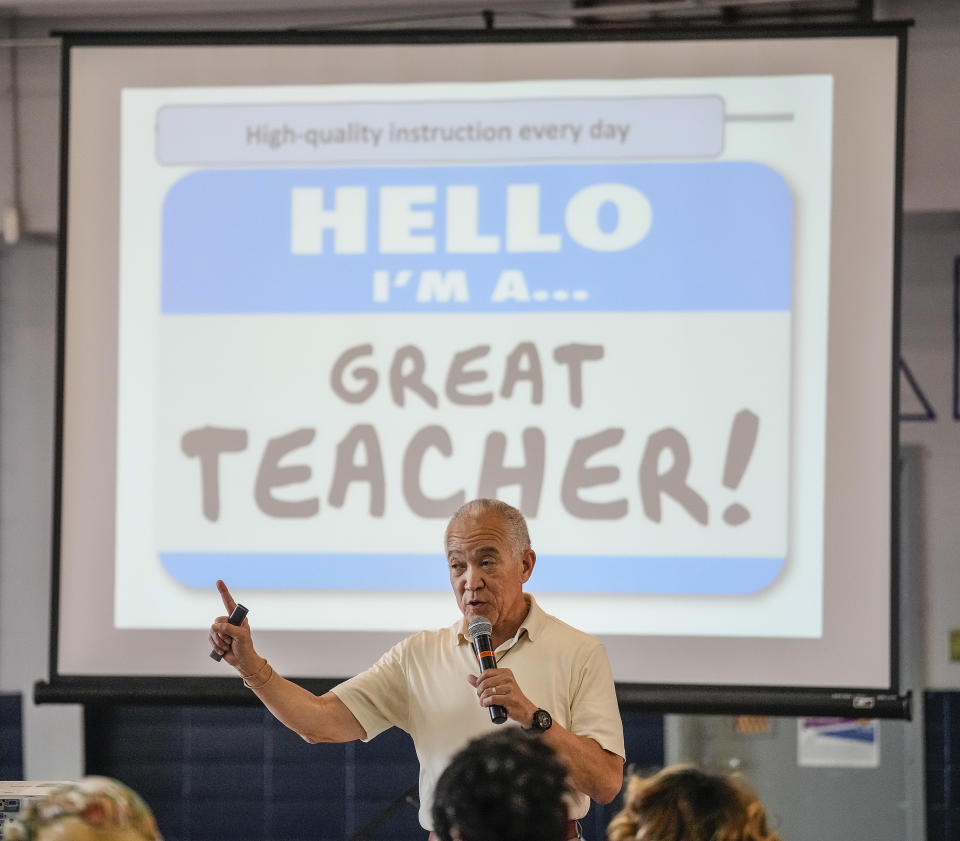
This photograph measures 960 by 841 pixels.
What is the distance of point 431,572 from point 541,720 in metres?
1.23

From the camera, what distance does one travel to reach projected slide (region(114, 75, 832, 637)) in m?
3.38

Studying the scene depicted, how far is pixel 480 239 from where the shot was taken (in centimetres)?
349

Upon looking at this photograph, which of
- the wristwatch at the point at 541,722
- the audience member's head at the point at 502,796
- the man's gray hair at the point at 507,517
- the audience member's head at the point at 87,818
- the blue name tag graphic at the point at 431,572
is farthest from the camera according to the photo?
the blue name tag graphic at the point at 431,572

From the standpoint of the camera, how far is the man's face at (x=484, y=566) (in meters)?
2.45

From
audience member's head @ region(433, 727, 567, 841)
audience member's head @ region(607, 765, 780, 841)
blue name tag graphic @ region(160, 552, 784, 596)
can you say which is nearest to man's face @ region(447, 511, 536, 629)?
blue name tag graphic @ region(160, 552, 784, 596)

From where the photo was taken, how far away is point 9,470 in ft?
16.5

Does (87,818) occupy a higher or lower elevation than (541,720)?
higher

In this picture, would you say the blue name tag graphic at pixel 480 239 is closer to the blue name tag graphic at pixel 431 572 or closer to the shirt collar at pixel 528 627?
the blue name tag graphic at pixel 431 572

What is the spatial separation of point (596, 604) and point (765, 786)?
1.85 m

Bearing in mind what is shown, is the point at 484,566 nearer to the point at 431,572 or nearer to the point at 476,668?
the point at 476,668

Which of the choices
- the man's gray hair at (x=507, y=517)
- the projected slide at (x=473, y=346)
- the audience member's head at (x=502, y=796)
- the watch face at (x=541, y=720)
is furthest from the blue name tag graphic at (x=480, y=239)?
the audience member's head at (x=502, y=796)

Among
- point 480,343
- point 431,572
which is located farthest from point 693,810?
point 480,343

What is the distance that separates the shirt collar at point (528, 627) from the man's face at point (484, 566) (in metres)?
0.04

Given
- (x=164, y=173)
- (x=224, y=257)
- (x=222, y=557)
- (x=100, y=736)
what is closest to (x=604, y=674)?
(x=222, y=557)
